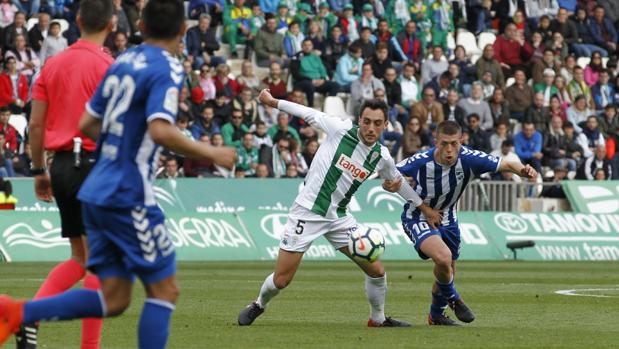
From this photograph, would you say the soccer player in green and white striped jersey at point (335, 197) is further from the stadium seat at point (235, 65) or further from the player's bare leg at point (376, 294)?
the stadium seat at point (235, 65)

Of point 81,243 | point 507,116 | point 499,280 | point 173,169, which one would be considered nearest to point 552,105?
point 507,116

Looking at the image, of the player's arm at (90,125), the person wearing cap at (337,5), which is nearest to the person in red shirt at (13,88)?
the person wearing cap at (337,5)

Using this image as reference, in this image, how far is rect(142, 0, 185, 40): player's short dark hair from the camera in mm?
7613

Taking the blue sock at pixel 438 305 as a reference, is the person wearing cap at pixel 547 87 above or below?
below

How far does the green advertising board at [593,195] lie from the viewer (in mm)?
29125

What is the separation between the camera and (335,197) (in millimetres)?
12812

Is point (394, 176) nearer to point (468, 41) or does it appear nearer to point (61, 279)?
point (61, 279)

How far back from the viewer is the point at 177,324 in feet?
40.7

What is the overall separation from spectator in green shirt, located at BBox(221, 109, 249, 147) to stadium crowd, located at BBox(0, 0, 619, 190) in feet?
0.10

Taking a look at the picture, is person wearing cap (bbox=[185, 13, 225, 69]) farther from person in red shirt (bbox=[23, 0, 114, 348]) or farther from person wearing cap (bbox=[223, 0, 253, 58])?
person in red shirt (bbox=[23, 0, 114, 348])

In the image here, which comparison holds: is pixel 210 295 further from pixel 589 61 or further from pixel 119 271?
pixel 589 61

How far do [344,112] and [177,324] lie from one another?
19836 millimetres

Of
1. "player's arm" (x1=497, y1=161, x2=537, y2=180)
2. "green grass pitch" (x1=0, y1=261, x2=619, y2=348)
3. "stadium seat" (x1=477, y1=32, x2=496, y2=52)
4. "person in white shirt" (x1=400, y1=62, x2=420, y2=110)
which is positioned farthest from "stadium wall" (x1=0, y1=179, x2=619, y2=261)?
"player's arm" (x1=497, y1=161, x2=537, y2=180)

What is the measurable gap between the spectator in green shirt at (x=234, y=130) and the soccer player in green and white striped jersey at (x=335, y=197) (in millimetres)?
16251
